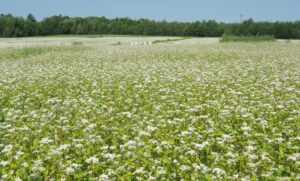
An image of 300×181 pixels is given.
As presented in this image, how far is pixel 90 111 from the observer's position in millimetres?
10219

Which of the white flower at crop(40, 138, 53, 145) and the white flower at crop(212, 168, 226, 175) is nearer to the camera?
the white flower at crop(212, 168, 226, 175)

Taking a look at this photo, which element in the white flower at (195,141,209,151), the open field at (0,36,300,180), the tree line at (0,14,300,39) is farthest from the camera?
the tree line at (0,14,300,39)

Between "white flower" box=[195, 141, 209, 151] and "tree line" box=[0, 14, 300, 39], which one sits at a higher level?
"tree line" box=[0, 14, 300, 39]

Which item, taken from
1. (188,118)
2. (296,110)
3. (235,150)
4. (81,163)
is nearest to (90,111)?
(188,118)

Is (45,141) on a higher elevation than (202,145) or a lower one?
lower

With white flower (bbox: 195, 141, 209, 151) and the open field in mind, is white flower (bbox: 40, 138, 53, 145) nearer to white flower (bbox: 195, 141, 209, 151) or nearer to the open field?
the open field

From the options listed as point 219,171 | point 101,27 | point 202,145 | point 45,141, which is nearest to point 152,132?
point 202,145

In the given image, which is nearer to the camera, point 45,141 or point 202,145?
point 202,145

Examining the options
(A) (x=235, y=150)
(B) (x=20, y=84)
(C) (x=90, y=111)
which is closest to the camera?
(A) (x=235, y=150)

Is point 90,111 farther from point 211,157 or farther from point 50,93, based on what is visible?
point 211,157

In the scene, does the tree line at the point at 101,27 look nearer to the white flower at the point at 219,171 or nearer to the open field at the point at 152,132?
the open field at the point at 152,132

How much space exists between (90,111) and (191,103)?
9.87 feet

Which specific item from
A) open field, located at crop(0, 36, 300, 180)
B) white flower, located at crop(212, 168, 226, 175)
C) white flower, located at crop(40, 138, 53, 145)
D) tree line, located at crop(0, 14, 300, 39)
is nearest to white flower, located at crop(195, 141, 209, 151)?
open field, located at crop(0, 36, 300, 180)

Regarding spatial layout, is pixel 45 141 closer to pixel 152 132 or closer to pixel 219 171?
pixel 152 132
